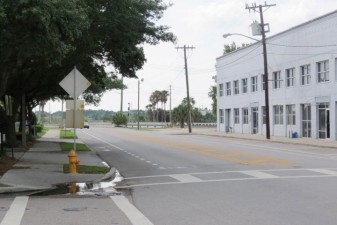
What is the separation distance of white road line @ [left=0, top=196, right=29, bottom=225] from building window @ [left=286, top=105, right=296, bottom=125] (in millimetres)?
35109

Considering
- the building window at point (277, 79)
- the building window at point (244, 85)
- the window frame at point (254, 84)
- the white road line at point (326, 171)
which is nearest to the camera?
the white road line at point (326, 171)

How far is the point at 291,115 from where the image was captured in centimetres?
4438

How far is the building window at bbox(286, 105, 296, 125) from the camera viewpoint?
43.8 meters

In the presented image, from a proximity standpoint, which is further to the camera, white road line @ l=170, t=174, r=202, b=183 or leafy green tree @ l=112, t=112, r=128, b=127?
leafy green tree @ l=112, t=112, r=128, b=127

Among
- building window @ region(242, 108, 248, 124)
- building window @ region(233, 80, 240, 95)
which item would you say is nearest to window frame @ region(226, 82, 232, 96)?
building window @ region(233, 80, 240, 95)

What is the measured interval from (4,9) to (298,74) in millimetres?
33491

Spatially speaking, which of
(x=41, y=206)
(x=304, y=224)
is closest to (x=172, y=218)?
(x=304, y=224)

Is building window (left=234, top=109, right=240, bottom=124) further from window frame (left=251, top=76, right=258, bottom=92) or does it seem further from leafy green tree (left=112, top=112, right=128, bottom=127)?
leafy green tree (left=112, top=112, right=128, bottom=127)

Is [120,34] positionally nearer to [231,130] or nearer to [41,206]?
[41,206]

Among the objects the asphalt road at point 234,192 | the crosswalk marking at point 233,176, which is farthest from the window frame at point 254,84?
the crosswalk marking at point 233,176

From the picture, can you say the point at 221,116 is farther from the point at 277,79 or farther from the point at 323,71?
the point at 323,71

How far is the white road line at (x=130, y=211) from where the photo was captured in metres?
8.65

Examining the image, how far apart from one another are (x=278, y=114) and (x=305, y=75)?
20.2ft

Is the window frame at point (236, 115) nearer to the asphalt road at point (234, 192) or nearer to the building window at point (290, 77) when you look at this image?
the building window at point (290, 77)
